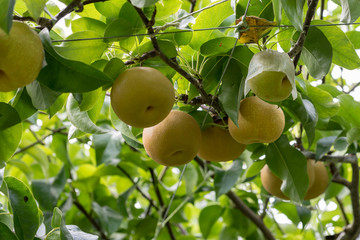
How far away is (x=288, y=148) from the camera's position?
3.90 ft

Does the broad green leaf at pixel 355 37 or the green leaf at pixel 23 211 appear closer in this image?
the green leaf at pixel 23 211

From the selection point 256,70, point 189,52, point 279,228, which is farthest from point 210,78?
point 279,228

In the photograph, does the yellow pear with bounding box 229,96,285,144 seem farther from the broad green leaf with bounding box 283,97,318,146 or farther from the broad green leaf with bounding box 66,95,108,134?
the broad green leaf with bounding box 66,95,108,134

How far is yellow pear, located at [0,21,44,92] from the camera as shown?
0.67 meters

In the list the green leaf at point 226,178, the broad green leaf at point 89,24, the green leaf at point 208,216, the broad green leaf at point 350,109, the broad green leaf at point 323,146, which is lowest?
the green leaf at point 208,216

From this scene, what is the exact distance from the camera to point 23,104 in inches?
35.1

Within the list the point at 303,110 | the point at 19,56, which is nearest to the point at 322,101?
the point at 303,110

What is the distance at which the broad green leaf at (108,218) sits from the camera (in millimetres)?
1808

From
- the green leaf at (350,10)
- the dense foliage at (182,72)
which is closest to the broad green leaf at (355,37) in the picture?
the dense foliage at (182,72)

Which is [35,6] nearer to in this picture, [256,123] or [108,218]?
[256,123]

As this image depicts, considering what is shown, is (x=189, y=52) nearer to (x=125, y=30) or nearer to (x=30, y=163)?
(x=125, y=30)

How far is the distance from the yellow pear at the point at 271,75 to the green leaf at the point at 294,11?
60 millimetres

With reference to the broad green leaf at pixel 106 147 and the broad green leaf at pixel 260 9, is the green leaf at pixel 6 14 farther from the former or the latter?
the broad green leaf at pixel 106 147

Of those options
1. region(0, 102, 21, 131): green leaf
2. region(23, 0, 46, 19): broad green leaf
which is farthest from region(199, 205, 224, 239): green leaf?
region(23, 0, 46, 19): broad green leaf
